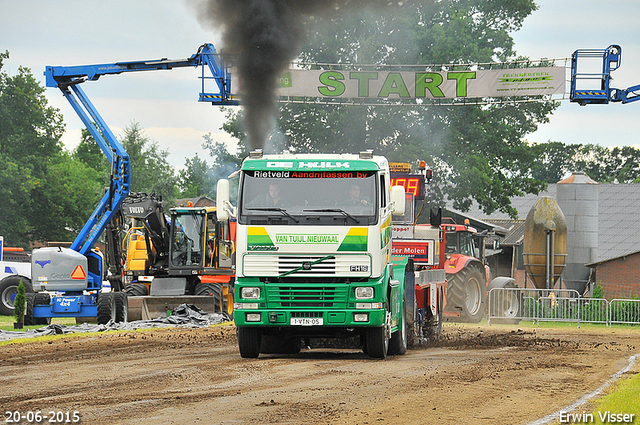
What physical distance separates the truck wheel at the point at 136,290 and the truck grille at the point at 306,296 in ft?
41.7

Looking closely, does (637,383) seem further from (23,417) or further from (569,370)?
(23,417)

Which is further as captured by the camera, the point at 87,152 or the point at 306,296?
the point at 87,152

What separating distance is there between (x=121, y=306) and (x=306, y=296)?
1072cm

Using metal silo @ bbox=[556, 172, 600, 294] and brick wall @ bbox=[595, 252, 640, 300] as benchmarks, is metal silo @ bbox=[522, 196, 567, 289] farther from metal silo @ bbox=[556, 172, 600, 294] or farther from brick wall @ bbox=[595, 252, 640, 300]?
metal silo @ bbox=[556, 172, 600, 294]

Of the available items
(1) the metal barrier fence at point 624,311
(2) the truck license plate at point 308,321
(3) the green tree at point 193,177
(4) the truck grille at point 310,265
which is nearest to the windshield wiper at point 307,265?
(4) the truck grille at point 310,265

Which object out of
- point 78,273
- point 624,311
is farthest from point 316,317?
point 624,311

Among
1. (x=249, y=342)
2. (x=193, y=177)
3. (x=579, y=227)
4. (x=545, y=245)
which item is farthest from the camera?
(x=193, y=177)

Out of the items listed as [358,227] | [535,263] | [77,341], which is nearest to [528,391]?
[358,227]

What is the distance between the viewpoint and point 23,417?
8297mm

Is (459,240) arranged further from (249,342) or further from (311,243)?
(311,243)

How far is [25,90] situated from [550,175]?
72153mm

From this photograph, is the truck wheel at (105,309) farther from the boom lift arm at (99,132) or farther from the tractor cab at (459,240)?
the tractor cab at (459,240)

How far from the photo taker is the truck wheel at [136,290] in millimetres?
24797

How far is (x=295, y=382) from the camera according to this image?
11.0 m
